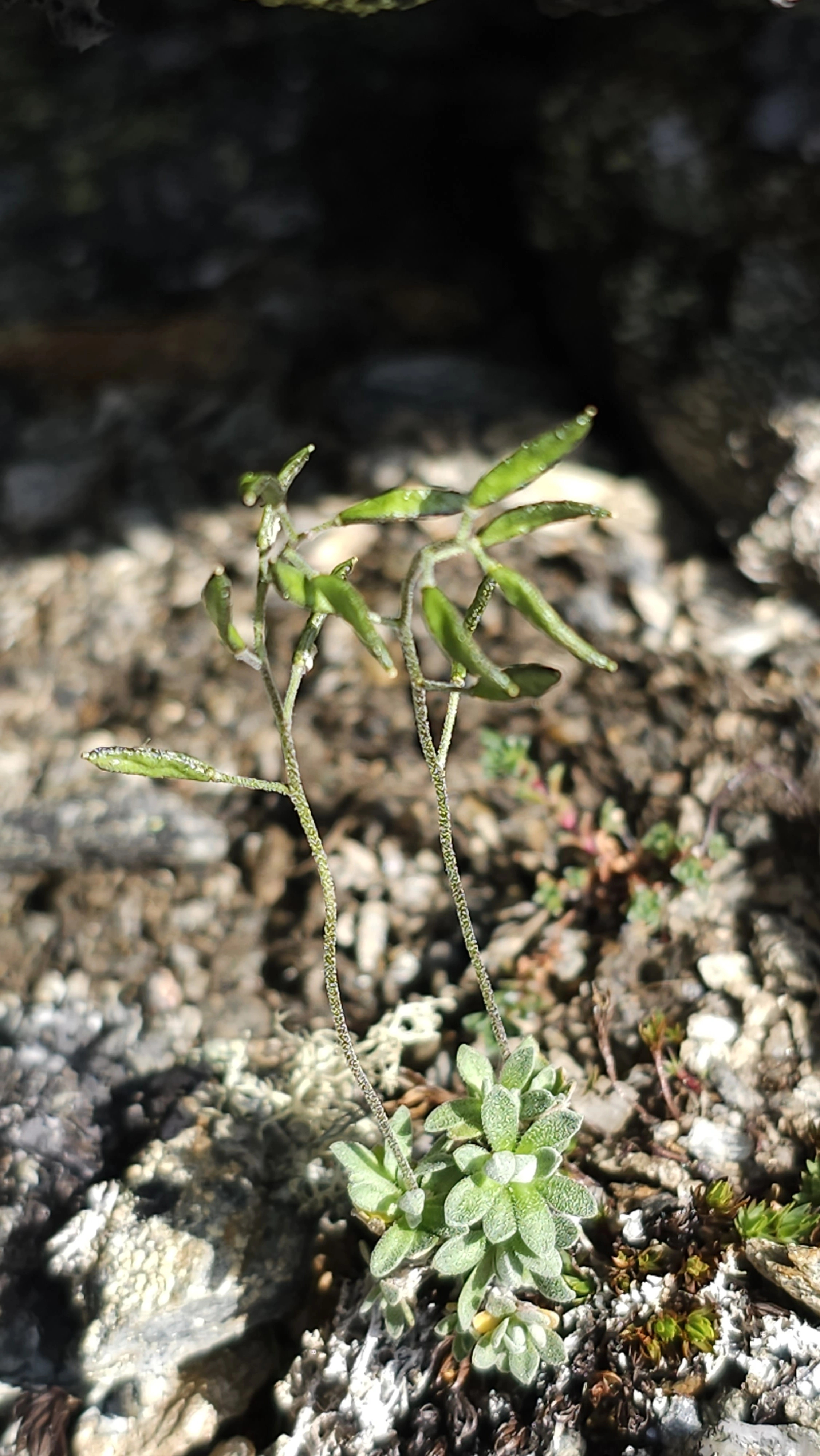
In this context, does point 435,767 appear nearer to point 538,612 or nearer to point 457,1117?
point 538,612

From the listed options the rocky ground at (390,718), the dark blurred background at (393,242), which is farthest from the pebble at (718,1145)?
the dark blurred background at (393,242)

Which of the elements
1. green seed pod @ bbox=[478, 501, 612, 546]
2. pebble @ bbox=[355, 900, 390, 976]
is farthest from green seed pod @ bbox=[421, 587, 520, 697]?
pebble @ bbox=[355, 900, 390, 976]

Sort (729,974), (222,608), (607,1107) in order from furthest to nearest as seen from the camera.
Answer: (729,974) → (607,1107) → (222,608)

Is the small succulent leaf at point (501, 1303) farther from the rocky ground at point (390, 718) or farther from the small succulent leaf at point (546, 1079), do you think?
the small succulent leaf at point (546, 1079)

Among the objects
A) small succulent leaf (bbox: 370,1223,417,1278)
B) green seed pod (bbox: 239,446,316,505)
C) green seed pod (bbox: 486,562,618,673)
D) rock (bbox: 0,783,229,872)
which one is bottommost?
rock (bbox: 0,783,229,872)

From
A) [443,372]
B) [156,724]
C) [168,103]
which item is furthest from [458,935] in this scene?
[168,103]

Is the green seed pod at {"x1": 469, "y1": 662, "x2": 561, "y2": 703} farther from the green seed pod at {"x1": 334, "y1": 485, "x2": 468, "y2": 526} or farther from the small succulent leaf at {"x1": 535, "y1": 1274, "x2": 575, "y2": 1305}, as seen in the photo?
the small succulent leaf at {"x1": 535, "y1": 1274, "x2": 575, "y2": 1305}

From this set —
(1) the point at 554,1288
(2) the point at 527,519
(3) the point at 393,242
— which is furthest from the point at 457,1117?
(3) the point at 393,242
